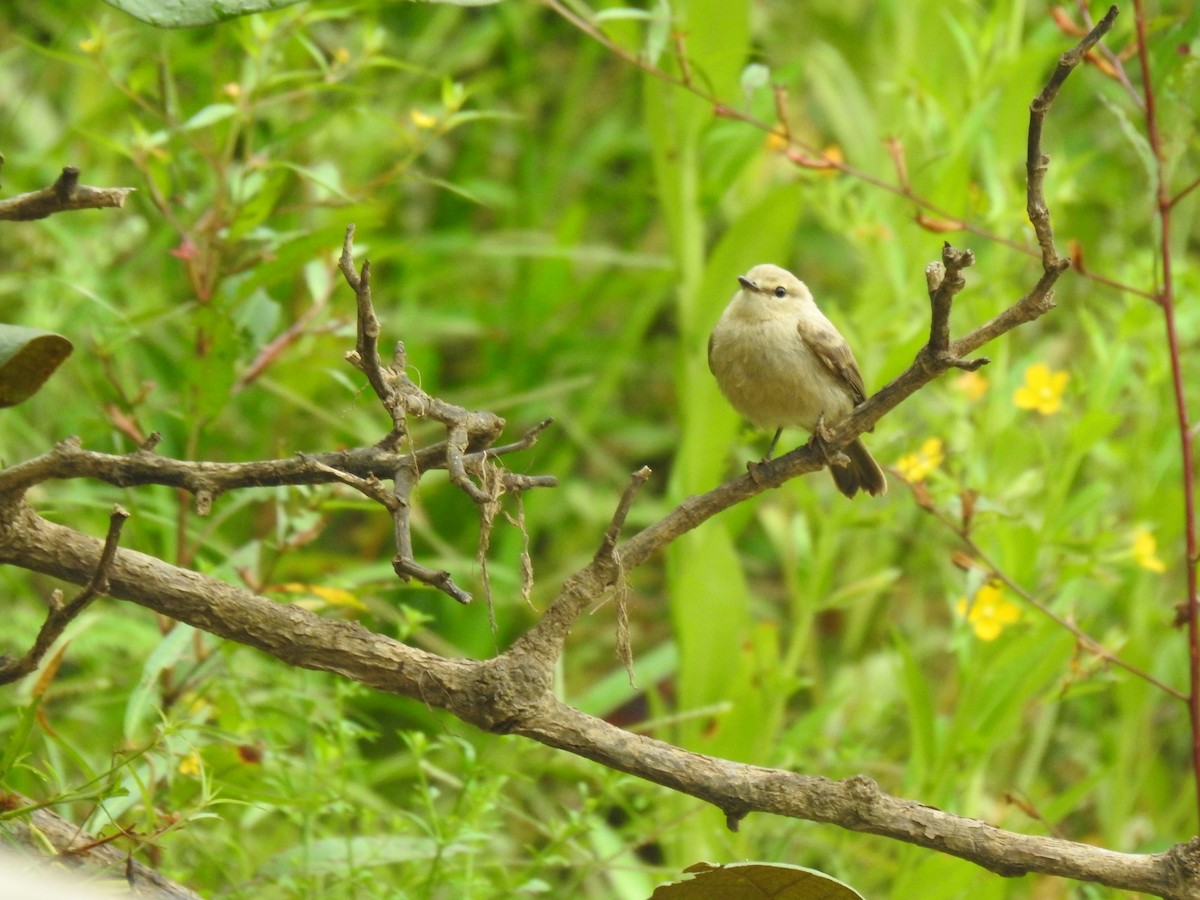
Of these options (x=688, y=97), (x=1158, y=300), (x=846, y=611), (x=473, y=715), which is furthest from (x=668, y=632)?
(x=473, y=715)

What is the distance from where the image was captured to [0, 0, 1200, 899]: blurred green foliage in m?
2.20

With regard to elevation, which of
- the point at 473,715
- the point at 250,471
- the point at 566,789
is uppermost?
the point at 250,471

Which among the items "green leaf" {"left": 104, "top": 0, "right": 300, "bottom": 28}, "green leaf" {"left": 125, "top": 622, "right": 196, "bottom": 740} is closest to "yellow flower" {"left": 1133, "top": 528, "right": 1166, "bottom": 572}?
"green leaf" {"left": 125, "top": 622, "right": 196, "bottom": 740}

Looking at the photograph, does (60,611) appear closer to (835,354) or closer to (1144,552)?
(835,354)

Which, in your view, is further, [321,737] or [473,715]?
[321,737]

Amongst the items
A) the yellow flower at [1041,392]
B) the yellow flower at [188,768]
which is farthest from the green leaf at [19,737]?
the yellow flower at [1041,392]

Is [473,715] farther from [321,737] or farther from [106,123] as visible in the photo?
[106,123]

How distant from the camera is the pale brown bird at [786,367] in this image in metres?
2.75

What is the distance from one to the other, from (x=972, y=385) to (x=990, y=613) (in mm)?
606

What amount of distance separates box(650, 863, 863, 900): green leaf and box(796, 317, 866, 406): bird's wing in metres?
1.36

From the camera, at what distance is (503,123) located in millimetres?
5059

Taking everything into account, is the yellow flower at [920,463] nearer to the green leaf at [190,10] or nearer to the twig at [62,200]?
the green leaf at [190,10]

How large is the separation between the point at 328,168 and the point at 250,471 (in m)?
1.20

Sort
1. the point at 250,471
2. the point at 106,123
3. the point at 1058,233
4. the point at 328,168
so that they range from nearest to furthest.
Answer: the point at 250,471, the point at 328,168, the point at 106,123, the point at 1058,233
